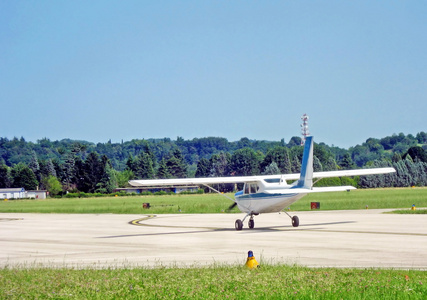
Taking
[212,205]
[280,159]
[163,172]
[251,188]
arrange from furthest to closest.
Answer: [163,172] < [280,159] < [212,205] < [251,188]

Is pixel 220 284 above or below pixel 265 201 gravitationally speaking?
below

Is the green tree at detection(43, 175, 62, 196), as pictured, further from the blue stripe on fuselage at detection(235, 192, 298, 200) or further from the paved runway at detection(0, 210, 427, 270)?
the blue stripe on fuselage at detection(235, 192, 298, 200)

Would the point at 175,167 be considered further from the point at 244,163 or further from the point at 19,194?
the point at 19,194

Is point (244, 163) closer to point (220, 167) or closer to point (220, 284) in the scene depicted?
point (220, 167)

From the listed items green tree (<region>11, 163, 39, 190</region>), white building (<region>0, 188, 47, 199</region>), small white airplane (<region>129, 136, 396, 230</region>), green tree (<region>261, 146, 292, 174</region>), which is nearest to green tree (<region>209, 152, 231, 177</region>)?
green tree (<region>261, 146, 292, 174</region>)

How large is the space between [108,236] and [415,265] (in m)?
15.2

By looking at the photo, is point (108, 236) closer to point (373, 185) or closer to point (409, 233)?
point (409, 233)

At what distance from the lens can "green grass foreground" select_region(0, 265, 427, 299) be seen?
10.6m

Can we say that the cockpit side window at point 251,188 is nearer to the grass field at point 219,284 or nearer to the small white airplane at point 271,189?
the small white airplane at point 271,189

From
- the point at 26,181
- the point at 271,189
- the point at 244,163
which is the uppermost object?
the point at 244,163

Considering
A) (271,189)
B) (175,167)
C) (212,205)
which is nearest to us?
(271,189)

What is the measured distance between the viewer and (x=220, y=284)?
1155 centimetres

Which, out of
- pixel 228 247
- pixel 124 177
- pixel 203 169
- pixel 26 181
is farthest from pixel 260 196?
pixel 203 169

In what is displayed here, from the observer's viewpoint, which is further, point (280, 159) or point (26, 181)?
point (280, 159)
